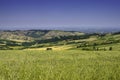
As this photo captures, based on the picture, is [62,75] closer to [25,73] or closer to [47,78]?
[47,78]

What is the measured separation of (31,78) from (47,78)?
21.9 inches

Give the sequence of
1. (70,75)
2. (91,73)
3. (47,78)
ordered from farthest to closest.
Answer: (91,73)
(70,75)
(47,78)

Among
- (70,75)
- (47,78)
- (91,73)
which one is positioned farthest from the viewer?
(91,73)

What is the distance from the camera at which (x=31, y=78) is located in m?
7.67

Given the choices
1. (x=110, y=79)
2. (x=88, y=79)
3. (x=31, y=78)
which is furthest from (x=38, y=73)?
(x=110, y=79)

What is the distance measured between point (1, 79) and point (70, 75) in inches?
90.9

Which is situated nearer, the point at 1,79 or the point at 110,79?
the point at 1,79

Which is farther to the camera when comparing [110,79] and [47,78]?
[110,79]

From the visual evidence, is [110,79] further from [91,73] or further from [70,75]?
[70,75]

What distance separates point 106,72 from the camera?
8672mm

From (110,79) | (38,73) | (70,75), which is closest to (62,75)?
(70,75)

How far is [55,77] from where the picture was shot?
7.64m

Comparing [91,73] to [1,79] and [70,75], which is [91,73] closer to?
[70,75]

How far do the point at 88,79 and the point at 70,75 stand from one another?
0.63m
